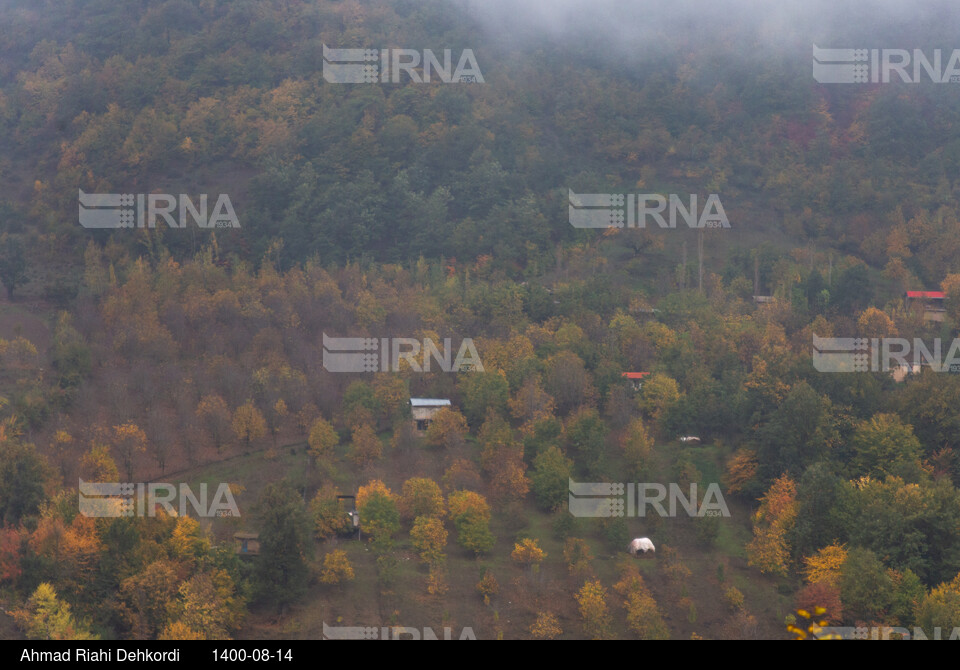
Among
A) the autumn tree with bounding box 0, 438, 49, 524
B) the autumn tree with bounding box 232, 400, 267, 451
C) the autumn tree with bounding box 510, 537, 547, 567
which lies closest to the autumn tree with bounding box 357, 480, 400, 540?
the autumn tree with bounding box 510, 537, 547, 567

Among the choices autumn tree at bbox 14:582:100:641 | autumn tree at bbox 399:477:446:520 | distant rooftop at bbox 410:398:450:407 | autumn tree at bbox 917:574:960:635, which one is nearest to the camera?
autumn tree at bbox 14:582:100:641

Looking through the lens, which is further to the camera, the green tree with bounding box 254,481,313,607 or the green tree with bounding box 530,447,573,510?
the green tree with bounding box 530,447,573,510

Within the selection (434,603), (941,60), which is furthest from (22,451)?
(941,60)

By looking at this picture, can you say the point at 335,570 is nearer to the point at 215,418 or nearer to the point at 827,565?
the point at 215,418

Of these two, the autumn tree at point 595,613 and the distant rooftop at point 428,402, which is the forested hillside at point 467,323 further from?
the distant rooftop at point 428,402

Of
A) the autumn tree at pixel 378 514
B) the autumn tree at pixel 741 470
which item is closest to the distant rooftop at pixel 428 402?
the autumn tree at pixel 378 514

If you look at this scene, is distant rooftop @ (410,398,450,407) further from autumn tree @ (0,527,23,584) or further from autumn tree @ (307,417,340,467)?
autumn tree @ (0,527,23,584)

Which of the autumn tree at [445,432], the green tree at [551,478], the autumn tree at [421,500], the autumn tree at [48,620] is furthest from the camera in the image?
the autumn tree at [445,432]

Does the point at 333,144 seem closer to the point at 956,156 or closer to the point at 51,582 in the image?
the point at 956,156
